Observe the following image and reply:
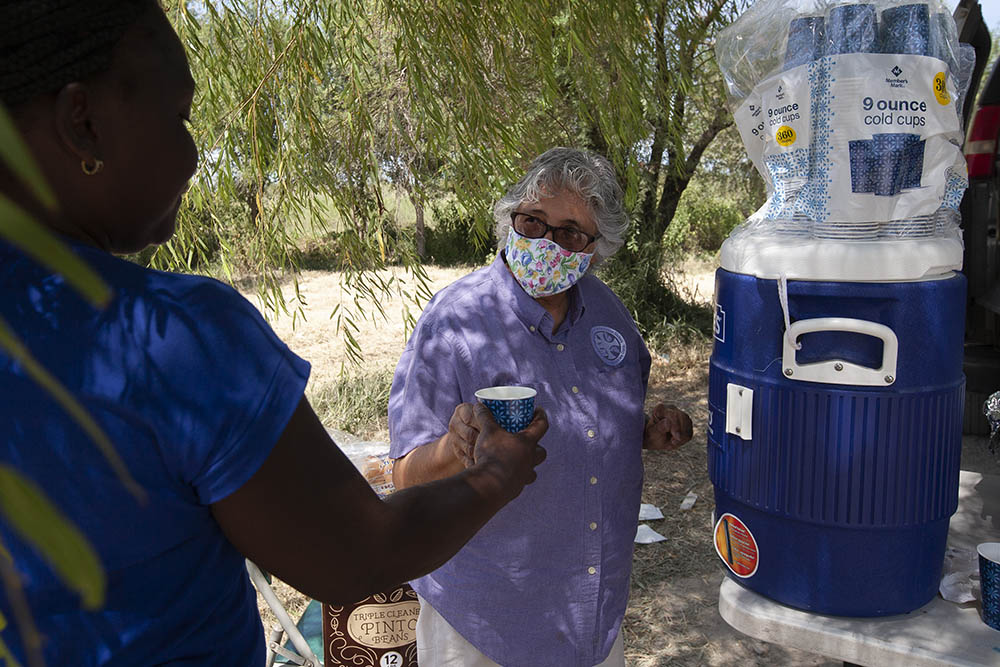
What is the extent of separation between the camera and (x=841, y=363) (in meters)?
1.52

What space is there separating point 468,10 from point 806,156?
1.23 metres

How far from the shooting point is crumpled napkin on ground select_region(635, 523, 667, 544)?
4266 mm

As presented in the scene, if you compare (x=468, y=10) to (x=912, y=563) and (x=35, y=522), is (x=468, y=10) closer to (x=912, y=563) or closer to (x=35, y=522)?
(x=912, y=563)

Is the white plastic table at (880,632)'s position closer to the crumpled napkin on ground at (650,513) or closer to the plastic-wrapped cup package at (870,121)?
the plastic-wrapped cup package at (870,121)

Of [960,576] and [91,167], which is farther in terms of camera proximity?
[960,576]

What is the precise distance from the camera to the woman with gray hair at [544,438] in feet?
6.11

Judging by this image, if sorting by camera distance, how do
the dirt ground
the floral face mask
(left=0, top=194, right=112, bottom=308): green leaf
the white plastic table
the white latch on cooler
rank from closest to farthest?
(left=0, top=194, right=112, bottom=308): green leaf, the white plastic table, the white latch on cooler, the floral face mask, the dirt ground

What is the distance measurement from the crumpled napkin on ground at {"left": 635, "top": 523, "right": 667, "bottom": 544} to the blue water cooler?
103 inches

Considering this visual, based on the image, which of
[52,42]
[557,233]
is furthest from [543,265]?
[52,42]

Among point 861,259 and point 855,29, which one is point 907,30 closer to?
point 855,29

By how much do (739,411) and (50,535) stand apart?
1513 millimetres

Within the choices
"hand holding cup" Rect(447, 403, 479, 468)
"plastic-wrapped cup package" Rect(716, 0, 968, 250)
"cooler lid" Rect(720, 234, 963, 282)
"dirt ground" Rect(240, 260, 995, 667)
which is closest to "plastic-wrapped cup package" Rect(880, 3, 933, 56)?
"plastic-wrapped cup package" Rect(716, 0, 968, 250)

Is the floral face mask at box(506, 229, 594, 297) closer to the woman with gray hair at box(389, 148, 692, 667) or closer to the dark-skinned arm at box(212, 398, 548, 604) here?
the woman with gray hair at box(389, 148, 692, 667)

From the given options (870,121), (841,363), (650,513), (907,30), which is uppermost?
(907,30)
